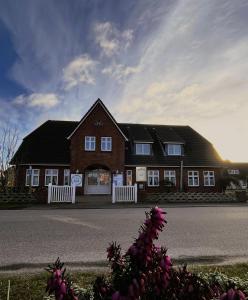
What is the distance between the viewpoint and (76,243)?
8.95m

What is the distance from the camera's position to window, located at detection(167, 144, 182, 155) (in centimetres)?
3738

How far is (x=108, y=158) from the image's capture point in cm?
3353

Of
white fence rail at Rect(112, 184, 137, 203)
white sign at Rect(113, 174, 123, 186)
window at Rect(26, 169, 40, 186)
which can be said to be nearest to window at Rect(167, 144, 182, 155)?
white sign at Rect(113, 174, 123, 186)

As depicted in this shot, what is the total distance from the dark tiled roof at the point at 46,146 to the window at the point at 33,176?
3.60ft

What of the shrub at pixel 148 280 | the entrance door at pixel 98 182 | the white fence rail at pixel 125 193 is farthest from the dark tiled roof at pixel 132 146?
the shrub at pixel 148 280

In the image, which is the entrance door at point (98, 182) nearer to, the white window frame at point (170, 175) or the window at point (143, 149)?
the window at point (143, 149)

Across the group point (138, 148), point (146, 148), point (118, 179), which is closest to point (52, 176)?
point (118, 179)

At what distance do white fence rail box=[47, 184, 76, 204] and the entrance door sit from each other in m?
8.09

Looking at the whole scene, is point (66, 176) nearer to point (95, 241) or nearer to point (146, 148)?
point (146, 148)

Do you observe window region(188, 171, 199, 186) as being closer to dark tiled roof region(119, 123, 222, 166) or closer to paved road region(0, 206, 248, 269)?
dark tiled roof region(119, 123, 222, 166)

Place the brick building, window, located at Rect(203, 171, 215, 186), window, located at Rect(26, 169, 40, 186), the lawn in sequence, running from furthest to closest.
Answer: window, located at Rect(203, 171, 215, 186) → the brick building → window, located at Rect(26, 169, 40, 186) → the lawn

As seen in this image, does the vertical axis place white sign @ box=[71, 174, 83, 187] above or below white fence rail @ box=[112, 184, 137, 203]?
above

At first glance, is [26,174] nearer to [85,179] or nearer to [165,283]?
[85,179]

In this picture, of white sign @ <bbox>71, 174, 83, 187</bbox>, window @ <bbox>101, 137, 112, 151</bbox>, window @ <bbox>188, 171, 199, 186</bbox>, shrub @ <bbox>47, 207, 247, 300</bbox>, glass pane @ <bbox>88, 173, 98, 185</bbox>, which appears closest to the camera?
shrub @ <bbox>47, 207, 247, 300</bbox>
